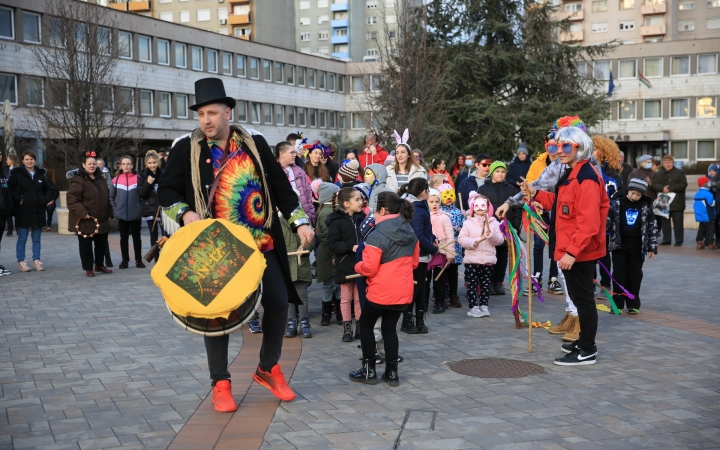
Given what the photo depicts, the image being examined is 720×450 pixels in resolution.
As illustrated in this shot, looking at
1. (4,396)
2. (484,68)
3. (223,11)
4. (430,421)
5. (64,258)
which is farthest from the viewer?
(223,11)

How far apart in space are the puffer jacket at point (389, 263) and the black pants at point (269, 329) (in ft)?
2.79

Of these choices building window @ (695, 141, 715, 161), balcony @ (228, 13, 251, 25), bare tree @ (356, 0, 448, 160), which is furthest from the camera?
balcony @ (228, 13, 251, 25)

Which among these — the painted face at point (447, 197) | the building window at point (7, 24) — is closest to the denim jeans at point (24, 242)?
the painted face at point (447, 197)

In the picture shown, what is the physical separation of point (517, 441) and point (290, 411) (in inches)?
62.9

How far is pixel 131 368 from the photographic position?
22.6ft

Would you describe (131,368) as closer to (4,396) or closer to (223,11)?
(4,396)

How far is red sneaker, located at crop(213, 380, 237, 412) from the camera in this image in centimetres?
556

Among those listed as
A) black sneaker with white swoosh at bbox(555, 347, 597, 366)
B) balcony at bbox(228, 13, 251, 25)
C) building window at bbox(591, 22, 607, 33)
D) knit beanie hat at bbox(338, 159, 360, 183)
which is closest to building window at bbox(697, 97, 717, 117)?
building window at bbox(591, 22, 607, 33)

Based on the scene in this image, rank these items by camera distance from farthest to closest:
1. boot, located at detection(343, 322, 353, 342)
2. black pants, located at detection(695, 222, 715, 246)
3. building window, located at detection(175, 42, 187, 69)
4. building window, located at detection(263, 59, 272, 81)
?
building window, located at detection(263, 59, 272, 81) < building window, located at detection(175, 42, 187, 69) < black pants, located at detection(695, 222, 715, 246) < boot, located at detection(343, 322, 353, 342)

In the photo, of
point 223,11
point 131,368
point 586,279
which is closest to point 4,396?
point 131,368

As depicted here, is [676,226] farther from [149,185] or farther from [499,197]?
[149,185]

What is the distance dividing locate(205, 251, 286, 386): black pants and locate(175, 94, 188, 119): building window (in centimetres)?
Answer: 5421

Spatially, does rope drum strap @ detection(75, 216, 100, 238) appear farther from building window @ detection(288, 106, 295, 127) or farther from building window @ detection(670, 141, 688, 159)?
building window @ detection(670, 141, 688, 159)

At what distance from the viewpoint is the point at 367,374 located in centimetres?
641
